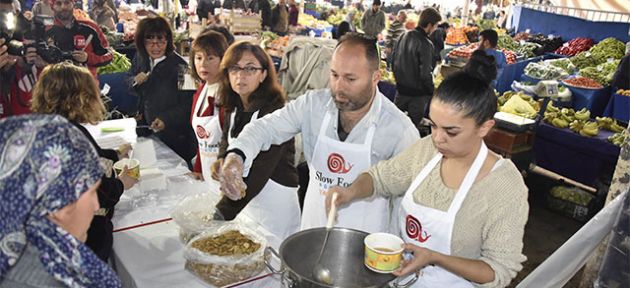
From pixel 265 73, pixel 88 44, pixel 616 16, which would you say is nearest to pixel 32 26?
pixel 88 44

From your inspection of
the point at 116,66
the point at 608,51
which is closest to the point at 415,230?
the point at 116,66

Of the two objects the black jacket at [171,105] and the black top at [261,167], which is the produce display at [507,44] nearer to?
the black jacket at [171,105]

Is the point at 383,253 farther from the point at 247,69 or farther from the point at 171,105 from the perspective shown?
the point at 171,105

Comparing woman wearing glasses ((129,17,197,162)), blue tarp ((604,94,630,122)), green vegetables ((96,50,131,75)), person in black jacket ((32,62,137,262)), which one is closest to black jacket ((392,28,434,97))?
blue tarp ((604,94,630,122))

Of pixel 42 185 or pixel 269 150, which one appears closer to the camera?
pixel 42 185

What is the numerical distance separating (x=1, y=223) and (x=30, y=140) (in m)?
0.18

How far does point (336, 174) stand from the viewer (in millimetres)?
2455

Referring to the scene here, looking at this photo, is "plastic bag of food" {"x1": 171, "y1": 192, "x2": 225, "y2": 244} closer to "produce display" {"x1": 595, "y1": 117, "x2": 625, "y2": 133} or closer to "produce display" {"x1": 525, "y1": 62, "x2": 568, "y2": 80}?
"produce display" {"x1": 595, "y1": 117, "x2": 625, "y2": 133}

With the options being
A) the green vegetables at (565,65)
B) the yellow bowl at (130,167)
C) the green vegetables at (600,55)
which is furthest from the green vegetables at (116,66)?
the green vegetables at (600,55)

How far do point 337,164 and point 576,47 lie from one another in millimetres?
9737

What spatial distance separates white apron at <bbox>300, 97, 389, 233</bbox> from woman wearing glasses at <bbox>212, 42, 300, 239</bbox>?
243 millimetres

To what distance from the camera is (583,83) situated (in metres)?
7.04

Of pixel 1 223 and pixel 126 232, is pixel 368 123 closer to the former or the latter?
pixel 126 232

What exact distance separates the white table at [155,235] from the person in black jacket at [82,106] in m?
0.13
